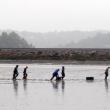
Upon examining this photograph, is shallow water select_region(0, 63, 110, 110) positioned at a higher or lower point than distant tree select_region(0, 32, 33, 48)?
lower

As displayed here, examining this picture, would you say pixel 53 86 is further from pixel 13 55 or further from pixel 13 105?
pixel 13 55

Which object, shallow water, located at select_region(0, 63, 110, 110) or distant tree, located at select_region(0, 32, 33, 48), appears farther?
distant tree, located at select_region(0, 32, 33, 48)

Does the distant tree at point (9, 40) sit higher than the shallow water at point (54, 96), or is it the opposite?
the distant tree at point (9, 40)

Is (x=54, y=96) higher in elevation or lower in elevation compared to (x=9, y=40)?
lower

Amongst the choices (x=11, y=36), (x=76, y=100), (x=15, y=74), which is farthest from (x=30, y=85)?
(x=11, y=36)

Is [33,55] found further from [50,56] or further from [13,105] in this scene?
[13,105]

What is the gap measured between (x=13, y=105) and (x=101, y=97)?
6015mm

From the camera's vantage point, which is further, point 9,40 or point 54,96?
point 9,40

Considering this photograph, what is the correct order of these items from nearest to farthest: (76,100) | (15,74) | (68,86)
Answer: (76,100) < (68,86) < (15,74)

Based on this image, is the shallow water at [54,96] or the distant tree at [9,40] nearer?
the shallow water at [54,96]

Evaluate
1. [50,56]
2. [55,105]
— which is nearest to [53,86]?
[55,105]

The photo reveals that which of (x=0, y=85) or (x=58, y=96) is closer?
(x=58, y=96)

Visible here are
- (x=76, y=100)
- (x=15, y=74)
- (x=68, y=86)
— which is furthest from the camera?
(x=15, y=74)

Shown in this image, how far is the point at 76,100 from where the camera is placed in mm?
31438
